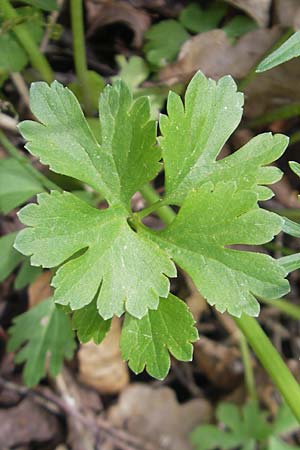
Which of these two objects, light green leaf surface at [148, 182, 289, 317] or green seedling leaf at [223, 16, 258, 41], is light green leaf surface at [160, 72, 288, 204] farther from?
green seedling leaf at [223, 16, 258, 41]

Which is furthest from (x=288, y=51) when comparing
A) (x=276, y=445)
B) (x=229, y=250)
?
(x=276, y=445)

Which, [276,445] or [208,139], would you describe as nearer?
[208,139]

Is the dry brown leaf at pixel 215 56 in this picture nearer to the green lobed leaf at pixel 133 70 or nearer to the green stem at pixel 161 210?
the green lobed leaf at pixel 133 70

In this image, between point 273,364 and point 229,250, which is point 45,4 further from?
point 273,364

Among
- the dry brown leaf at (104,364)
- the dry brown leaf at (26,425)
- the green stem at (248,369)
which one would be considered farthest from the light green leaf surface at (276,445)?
the dry brown leaf at (26,425)

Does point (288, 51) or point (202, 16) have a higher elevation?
point (288, 51)

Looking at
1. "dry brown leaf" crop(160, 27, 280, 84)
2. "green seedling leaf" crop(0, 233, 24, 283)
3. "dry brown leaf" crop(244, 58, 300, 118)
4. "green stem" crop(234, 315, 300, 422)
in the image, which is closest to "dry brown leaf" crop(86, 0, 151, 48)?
"dry brown leaf" crop(160, 27, 280, 84)
